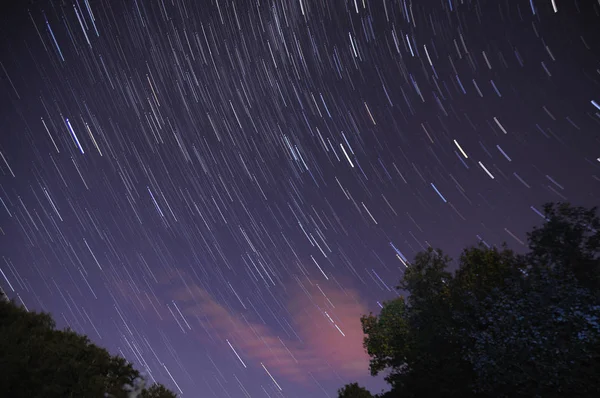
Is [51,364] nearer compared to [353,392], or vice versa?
[51,364]

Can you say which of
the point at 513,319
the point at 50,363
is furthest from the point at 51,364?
the point at 513,319

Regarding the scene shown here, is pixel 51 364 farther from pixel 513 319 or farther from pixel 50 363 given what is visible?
pixel 513 319

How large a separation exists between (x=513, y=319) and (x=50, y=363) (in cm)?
2438

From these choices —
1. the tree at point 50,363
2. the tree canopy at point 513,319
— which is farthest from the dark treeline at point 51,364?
the tree canopy at point 513,319

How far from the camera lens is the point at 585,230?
19.0m

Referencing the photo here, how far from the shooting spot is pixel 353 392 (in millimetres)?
39406

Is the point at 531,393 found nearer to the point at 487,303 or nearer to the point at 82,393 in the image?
the point at 487,303

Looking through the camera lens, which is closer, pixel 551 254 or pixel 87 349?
pixel 551 254

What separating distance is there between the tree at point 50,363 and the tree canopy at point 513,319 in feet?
66.0

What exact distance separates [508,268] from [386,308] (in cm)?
1398

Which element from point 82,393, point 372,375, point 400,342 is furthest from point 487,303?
point 82,393

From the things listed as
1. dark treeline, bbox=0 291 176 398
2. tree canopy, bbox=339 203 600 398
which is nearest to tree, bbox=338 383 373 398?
tree canopy, bbox=339 203 600 398

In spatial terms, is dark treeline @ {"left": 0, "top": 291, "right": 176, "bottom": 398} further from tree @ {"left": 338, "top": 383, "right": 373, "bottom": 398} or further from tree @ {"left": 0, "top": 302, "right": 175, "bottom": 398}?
tree @ {"left": 338, "top": 383, "right": 373, "bottom": 398}

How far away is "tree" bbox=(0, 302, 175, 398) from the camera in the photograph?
1669cm
